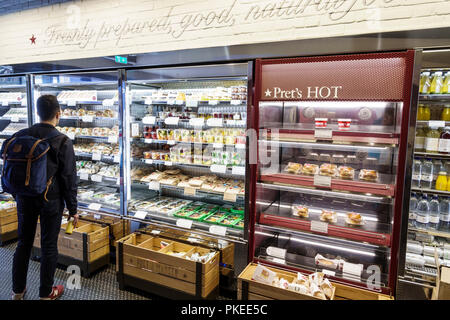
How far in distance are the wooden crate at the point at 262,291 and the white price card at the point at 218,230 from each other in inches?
16.9

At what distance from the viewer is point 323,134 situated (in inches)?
88.8

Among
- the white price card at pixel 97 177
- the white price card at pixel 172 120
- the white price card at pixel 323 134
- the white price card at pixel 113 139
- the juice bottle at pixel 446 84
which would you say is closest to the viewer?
the white price card at pixel 323 134

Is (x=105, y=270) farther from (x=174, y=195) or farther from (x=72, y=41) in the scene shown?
(x=72, y=41)

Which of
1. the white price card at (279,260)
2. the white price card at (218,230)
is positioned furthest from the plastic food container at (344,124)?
the white price card at (218,230)

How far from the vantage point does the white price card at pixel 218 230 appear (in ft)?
8.86

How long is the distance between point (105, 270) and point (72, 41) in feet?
10.4

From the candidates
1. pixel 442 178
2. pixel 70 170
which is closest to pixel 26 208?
pixel 70 170

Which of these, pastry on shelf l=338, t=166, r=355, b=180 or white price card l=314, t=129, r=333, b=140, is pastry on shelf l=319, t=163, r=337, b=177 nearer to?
pastry on shelf l=338, t=166, r=355, b=180

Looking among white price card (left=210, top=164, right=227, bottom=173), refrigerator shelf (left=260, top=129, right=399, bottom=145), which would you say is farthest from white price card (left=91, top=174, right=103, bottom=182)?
refrigerator shelf (left=260, top=129, right=399, bottom=145)

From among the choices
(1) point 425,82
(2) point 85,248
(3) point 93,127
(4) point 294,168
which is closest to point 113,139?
(3) point 93,127

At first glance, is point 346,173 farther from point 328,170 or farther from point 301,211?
point 301,211

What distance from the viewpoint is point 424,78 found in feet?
8.12

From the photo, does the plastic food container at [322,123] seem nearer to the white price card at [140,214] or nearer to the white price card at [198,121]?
the white price card at [198,121]

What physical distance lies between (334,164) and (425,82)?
1.08m
